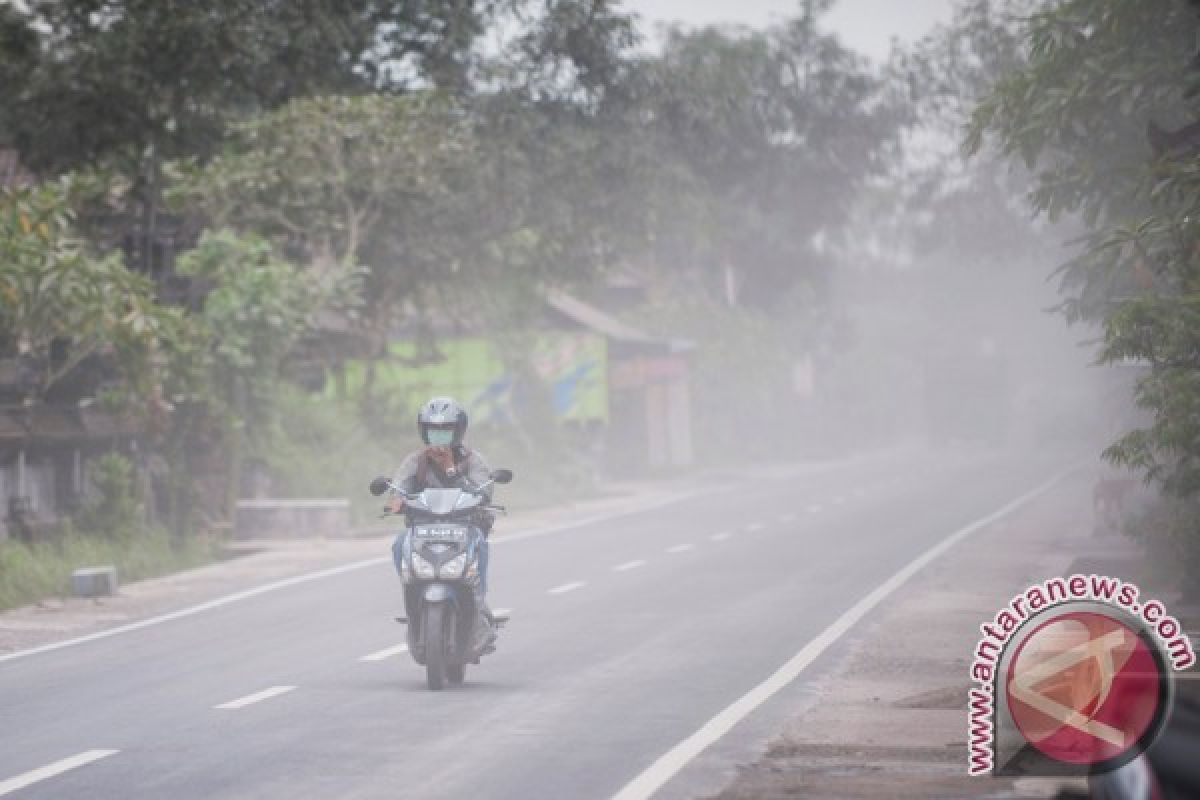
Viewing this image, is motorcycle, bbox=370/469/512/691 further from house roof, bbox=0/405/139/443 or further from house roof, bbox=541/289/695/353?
house roof, bbox=541/289/695/353

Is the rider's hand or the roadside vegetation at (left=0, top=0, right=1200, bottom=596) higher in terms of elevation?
the roadside vegetation at (left=0, top=0, right=1200, bottom=596)

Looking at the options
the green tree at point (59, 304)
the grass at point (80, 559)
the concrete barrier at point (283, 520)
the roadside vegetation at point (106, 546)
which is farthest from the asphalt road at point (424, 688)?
the concrete barrier at point (283, 520)

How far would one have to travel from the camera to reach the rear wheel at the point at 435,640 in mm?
13469

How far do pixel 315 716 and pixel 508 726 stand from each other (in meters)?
1.31

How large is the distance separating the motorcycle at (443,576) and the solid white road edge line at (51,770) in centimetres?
280

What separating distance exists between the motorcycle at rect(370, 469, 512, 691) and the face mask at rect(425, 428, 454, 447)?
35 cm

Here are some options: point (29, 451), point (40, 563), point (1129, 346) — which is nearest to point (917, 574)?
point (1129, 346)

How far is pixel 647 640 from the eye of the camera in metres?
16.6

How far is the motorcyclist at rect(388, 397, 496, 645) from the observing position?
14.0 meters

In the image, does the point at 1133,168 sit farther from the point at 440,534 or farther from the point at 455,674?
the point at 455,674

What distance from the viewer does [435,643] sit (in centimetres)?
1348

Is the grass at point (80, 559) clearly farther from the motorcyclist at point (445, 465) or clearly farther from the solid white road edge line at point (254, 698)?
the motorcyclist at point (445, 465)

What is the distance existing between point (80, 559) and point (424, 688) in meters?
11.8

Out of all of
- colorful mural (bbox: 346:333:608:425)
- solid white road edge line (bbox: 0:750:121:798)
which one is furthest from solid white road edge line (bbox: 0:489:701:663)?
colorful mural (bbox: 346:333:608:425)
